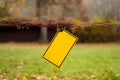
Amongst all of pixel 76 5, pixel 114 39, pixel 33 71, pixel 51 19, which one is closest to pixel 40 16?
pixel 51 19

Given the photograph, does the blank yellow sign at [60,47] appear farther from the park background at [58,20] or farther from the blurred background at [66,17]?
the blurred background at [66,17]

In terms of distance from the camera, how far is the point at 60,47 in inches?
305

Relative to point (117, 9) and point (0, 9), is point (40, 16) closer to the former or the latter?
point (117, 9)

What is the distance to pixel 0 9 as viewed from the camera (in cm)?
2483

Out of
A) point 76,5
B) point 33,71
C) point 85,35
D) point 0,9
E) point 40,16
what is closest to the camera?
point 33,71

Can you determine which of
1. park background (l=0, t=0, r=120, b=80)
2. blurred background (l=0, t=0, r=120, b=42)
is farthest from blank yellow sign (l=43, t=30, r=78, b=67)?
blurred background (l=0, t=0, r=120, b=42)

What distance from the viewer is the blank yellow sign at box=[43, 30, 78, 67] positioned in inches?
305

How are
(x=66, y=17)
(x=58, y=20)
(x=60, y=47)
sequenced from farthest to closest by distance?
(x=66, y=17) < (x=58, y=20) < (x=60, y=47)

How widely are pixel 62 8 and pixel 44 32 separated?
563 cm

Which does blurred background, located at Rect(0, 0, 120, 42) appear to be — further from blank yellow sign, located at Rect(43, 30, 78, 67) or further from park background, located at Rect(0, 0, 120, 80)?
blank yellow sign, located at Rect(43, 30, 78, 67)

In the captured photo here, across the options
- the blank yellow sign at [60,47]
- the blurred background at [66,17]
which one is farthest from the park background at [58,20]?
the blank yellow sign at [60,47]

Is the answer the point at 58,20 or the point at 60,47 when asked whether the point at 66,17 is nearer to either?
the point at 58,20

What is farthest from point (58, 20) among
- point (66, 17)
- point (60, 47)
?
point (60, 47)

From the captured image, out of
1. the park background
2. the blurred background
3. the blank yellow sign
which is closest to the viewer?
the blank yellow sign
